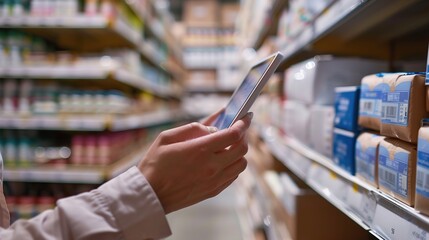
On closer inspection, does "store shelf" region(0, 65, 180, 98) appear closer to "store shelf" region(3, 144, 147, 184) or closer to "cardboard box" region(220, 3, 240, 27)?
"store shelf" region(3, 144, 147, 184)

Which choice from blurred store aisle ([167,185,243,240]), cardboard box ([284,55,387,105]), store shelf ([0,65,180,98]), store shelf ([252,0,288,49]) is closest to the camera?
cardboard box ([284,55,387,105])

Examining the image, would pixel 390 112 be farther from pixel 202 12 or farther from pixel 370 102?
pixel 202 12

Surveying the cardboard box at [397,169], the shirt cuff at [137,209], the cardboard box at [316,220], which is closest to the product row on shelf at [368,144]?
the cardboard box at [397,169]

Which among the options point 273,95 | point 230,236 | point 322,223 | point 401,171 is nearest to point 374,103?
point 401,171

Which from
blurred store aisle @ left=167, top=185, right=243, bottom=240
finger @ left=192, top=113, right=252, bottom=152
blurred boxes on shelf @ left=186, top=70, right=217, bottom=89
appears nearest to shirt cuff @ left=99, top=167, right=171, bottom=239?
finger @ left=192, top=113, right=252, bottom=152

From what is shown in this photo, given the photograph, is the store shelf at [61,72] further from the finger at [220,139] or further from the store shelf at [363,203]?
the finger at [220,139]

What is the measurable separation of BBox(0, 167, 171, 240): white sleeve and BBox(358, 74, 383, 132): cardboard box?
0.50 metres

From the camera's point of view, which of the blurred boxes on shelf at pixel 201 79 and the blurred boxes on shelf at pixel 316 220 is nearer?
the blurred boxes on shelf at pixel 316 220

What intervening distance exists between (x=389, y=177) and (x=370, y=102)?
19 cm

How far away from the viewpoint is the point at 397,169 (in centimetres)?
74

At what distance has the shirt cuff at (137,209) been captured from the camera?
641 mm

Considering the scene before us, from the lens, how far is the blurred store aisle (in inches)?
146

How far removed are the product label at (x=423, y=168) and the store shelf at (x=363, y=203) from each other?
4 centimetres

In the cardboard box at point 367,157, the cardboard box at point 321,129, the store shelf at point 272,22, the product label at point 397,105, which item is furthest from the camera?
the store shelf at point 272,22
